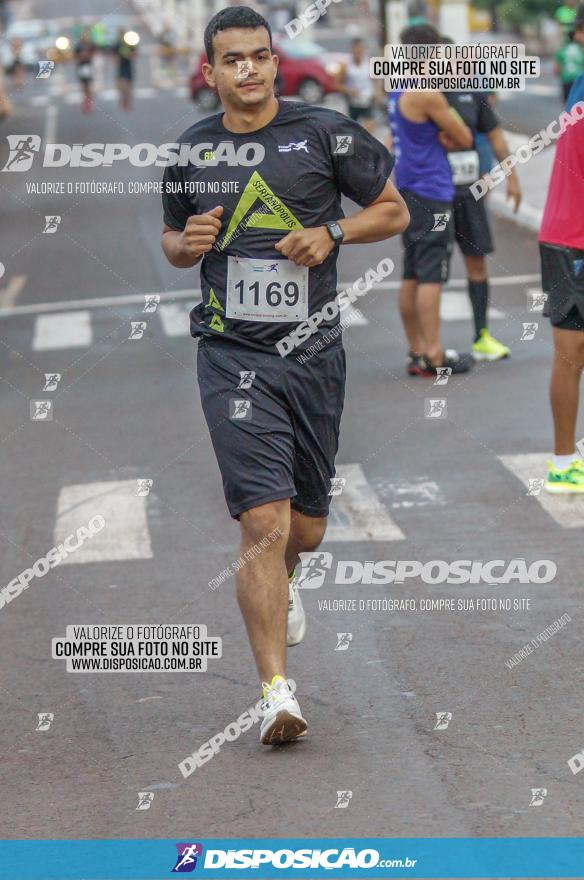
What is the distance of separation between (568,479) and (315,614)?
6.98ft

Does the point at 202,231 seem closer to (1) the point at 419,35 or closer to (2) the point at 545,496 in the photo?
(2) the point at 545,496

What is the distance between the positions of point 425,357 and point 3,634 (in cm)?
529

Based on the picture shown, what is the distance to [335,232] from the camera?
577 cm

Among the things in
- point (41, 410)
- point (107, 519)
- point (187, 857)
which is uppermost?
point (187, 857)

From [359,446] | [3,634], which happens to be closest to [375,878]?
[3,634]

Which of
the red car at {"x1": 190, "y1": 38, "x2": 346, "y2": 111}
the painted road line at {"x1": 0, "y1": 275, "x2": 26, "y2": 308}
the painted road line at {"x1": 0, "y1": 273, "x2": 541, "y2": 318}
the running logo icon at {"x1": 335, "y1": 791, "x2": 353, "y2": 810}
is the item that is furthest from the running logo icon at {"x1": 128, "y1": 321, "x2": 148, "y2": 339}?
the red car at {"x1": 190, "y1": 38, "x2": 346, "y2": 111}

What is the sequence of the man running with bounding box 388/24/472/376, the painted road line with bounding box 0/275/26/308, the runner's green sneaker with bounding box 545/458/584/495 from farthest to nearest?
1. the painted road line with bounding box 0/275/26/308
2. the man running with bounding box 388/24/472/376
3. the runner's green sneaker with bounding box 545/458/584/495

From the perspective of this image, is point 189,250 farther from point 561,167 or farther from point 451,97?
point 451,97

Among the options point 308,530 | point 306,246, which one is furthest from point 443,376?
point 306,246

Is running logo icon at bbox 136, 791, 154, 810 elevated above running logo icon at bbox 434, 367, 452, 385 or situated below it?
above

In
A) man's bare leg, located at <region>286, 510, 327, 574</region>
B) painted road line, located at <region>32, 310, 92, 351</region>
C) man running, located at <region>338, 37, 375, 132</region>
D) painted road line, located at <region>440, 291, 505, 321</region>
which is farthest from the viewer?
man running, located at <region>338, 37, 375, 132</region>

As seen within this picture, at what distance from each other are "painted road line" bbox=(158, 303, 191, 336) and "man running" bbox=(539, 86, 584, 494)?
239 inches

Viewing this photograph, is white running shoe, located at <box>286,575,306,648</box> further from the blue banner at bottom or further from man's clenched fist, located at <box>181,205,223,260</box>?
the blue banner at bottom

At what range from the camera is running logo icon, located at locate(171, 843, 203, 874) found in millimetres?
4668
